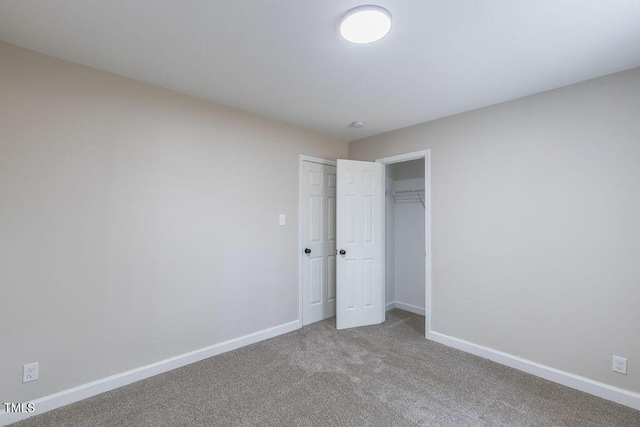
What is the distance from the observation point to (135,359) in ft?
7.68

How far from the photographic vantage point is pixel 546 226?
2443 mm

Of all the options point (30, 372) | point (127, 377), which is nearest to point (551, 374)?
point (127, 377)

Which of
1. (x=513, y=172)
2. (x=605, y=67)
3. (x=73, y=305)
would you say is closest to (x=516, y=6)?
(x=605, y=67)

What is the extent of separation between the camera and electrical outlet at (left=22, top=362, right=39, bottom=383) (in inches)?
74.7

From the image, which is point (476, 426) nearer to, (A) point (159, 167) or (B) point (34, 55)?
(A) point (159, 167)

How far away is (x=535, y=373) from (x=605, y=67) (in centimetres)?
242

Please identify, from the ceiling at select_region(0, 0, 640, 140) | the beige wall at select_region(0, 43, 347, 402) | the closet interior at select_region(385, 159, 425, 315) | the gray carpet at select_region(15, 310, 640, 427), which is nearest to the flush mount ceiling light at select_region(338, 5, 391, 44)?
the ceiling at select_region(0, 0, 640, 140)

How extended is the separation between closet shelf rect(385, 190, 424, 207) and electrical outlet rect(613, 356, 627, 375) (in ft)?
7.68

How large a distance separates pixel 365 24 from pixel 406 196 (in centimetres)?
290

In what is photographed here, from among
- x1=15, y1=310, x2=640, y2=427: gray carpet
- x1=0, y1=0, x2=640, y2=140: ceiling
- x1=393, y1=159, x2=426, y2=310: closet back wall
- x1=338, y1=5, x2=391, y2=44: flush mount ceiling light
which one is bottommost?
x1=15, y1=310, x2=640, y2=427: gray carpet

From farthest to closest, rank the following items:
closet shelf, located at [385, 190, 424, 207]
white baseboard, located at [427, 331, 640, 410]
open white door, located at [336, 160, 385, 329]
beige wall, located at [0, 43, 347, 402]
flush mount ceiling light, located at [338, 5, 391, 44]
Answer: closet shelf, located at [385, 190, 424, 207], open white door, located at [336, 160, 385, 329], white baseboard, located at [427, 331, 640, 410], beige wall, located at [0, 43, 347, 402], flush mount ceiling light, located at [338, 5, 391, 44]

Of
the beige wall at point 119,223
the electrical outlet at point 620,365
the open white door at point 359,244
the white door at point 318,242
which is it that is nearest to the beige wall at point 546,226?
the electrical outlet at point 620,365

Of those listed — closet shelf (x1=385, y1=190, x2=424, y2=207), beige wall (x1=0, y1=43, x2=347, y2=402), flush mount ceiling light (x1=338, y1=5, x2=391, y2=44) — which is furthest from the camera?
closet shelf (x1=385, y1=190, x2=424, y2=207)

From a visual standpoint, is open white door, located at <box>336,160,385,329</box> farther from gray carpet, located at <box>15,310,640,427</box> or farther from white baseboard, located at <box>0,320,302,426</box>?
white baseboard, located at <box>0,320,302,426</box>
